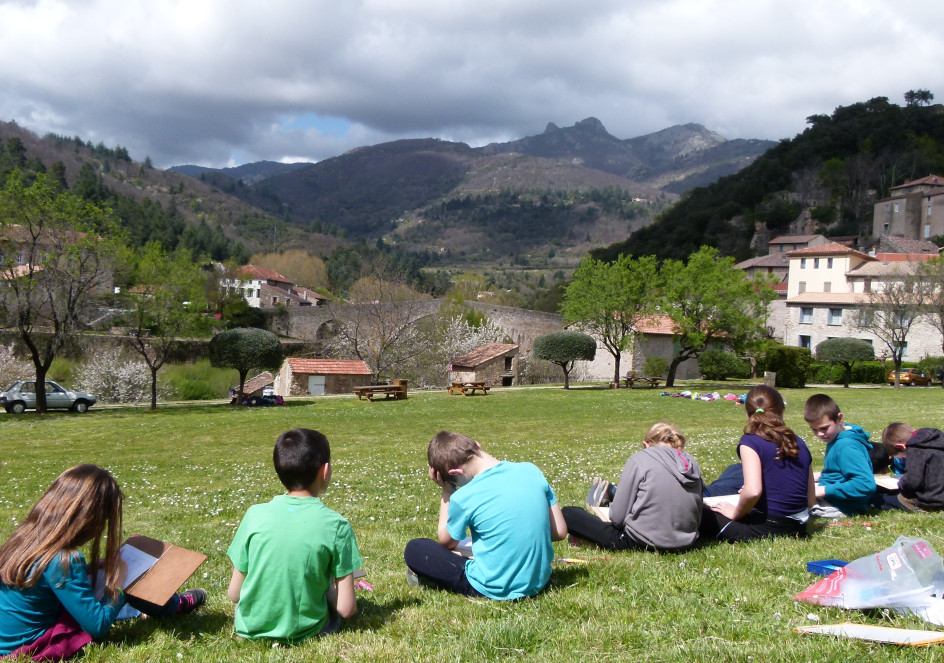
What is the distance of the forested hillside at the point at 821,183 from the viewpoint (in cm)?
9400

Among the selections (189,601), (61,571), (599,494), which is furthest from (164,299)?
(61,571)

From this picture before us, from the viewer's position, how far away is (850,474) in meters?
6.04

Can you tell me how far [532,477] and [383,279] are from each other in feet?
138

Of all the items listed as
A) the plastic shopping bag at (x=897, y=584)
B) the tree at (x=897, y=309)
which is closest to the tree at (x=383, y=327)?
the tree at (x=897, y=309)

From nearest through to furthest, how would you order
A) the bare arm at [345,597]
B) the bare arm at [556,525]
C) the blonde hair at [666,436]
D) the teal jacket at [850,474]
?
the bare arm at [345,597] → the bare arm at [556,525] → the blonde hair at [666,436] → the teal jacket at [850,474]

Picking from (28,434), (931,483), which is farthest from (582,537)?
(28,434)

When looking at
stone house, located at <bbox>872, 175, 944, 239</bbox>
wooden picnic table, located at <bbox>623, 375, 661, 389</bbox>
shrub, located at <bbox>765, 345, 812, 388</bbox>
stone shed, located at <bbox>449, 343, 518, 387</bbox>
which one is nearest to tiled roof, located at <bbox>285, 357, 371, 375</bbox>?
stone shed, located at <bbox>449, 343, 518, 387</bbox>

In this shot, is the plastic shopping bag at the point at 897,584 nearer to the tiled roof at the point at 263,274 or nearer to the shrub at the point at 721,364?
the shrub at the point at 721,364

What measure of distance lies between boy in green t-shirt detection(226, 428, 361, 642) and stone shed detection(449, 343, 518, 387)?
118 ft

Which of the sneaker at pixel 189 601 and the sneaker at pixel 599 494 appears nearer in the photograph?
the sneaker at pixel 189 601

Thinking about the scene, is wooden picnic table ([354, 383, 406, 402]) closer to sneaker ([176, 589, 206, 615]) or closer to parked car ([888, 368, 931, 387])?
sneaker ([176, 589, 206, 615])

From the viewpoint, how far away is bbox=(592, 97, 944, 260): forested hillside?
9400 centimetres

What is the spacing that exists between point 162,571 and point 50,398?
1125 inches

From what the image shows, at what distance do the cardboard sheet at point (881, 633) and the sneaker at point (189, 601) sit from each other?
323cm
